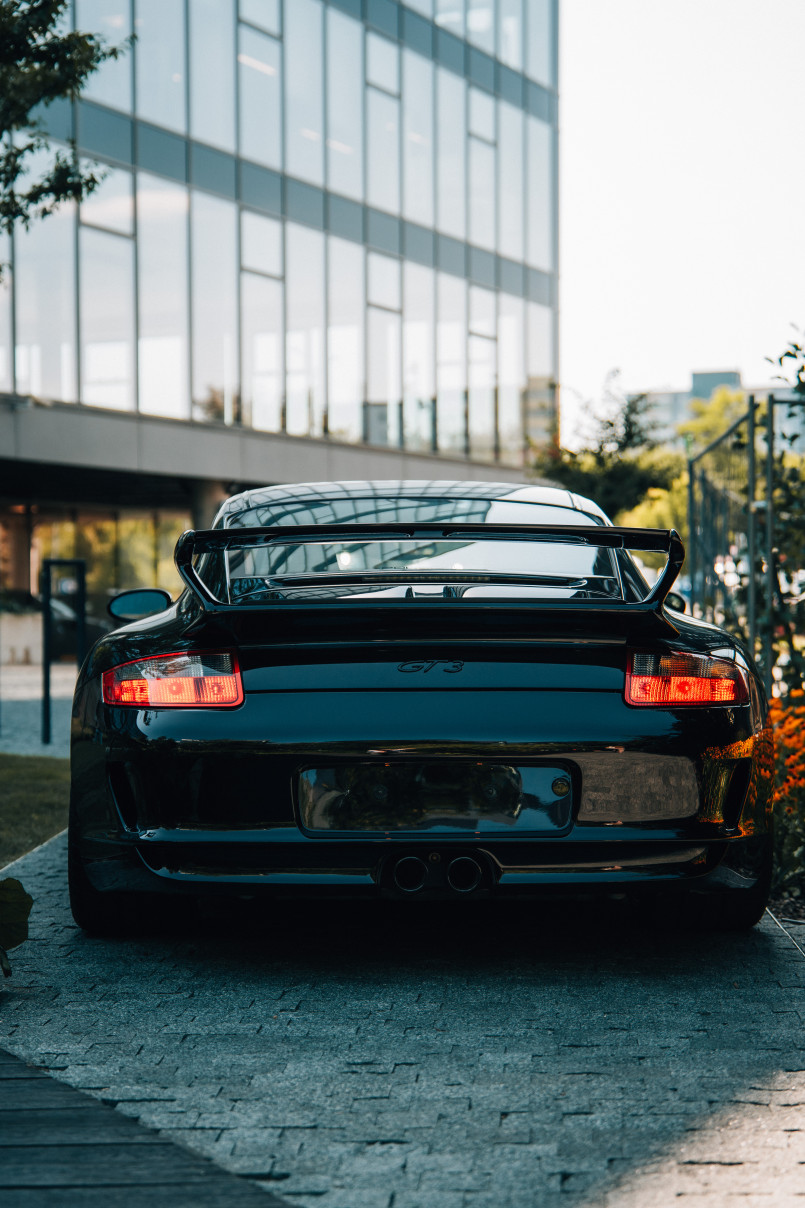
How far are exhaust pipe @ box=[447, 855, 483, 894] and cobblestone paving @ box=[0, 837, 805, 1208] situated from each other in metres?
0.29

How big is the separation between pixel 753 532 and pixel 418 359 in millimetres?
21500

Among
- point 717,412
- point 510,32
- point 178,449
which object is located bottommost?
point 178,449

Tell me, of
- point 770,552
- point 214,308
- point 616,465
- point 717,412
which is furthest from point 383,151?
point 717,412

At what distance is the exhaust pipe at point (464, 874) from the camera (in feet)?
11.2

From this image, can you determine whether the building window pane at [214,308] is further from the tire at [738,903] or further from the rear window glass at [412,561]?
the tire at [738,903]

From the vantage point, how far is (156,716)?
11.5 ft

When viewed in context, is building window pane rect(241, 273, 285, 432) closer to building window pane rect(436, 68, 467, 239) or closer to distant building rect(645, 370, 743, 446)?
building window pane rect(436, 68, 467, 239)

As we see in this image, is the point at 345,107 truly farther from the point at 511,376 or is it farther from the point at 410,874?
the point at 410,874

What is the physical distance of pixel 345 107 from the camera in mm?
25375

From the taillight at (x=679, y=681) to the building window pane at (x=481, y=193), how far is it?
26.6 meters

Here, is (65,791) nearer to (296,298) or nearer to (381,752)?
(381,752)

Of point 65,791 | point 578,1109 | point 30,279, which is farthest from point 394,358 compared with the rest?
point 578,1109

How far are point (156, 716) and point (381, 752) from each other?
61 centimetres

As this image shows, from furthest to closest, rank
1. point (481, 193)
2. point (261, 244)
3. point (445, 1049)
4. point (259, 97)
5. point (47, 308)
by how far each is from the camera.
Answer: point (481, 193) < point (261, 244) < point (259, 97) < point (47, 308) < point (445, 1049)
